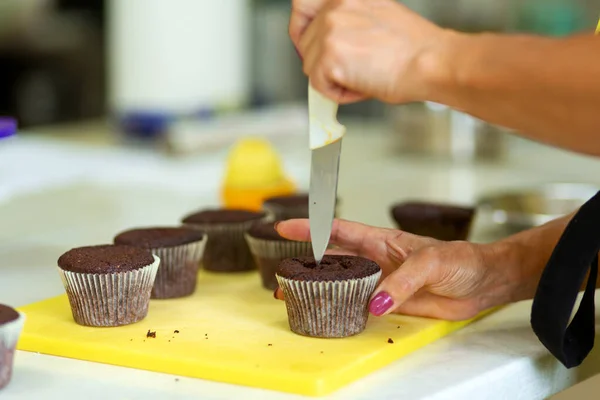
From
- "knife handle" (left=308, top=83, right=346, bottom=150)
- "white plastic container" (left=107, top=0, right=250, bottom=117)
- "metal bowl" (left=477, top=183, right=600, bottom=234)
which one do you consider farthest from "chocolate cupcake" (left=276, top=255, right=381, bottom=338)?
"white plastic container" (left=107, top=0, right=250, bottom=117)

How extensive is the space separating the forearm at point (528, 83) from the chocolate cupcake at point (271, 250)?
43cm

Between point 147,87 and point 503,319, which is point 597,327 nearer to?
point 503,319

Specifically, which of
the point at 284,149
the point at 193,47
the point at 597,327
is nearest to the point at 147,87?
the point at 193,47

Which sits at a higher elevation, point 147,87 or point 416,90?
point 416,90

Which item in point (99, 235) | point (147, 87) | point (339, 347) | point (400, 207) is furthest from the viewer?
point (147, 87)

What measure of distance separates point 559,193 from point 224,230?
819 millimetres

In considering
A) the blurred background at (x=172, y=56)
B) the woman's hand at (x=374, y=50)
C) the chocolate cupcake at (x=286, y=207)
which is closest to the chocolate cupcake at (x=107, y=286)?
the woman's hand at (x=374, y=50)

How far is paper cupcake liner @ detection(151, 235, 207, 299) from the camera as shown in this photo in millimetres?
1358

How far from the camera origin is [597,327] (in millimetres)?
1309

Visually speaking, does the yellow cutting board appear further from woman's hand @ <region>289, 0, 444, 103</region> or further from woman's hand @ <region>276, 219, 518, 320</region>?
woman's hand @ <region>289, 0, 444, 103</region>

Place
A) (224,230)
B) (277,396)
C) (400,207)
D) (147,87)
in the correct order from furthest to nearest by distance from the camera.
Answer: (147,87) → (400,207) → (224,230) → (277,396)

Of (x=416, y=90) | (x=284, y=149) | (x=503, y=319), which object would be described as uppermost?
(x=416, y=90)

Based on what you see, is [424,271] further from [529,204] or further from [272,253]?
[529,204]

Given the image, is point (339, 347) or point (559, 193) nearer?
point (339, 347)
